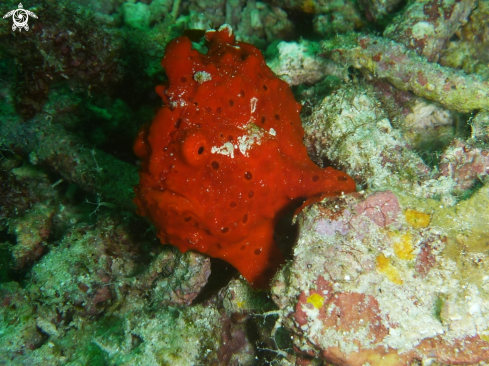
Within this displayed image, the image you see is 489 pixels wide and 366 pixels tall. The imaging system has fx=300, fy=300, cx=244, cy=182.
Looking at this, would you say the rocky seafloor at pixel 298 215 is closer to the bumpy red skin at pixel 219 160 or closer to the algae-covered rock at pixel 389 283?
the algae-covered rock at pixel 389 283

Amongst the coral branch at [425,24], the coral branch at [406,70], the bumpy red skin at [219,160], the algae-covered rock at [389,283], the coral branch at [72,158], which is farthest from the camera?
the coral branch at [72,158]

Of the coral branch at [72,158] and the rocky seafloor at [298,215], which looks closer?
the rocky seafloor at [298,215]

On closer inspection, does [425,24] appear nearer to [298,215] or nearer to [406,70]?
[406,70]

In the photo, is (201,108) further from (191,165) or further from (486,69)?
(486,69)

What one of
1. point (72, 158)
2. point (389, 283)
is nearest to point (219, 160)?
point (389, 283)

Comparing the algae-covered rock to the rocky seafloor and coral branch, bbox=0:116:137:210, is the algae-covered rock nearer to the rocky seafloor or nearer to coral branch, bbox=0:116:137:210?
the rocky seafloor

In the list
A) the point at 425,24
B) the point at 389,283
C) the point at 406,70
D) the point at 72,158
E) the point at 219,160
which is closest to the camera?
the point at 389,283

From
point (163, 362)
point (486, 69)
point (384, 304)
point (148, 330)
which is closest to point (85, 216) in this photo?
point (148, 330)

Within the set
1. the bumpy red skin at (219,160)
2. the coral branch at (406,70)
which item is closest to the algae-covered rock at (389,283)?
the bumpy red skin at (219,160)
